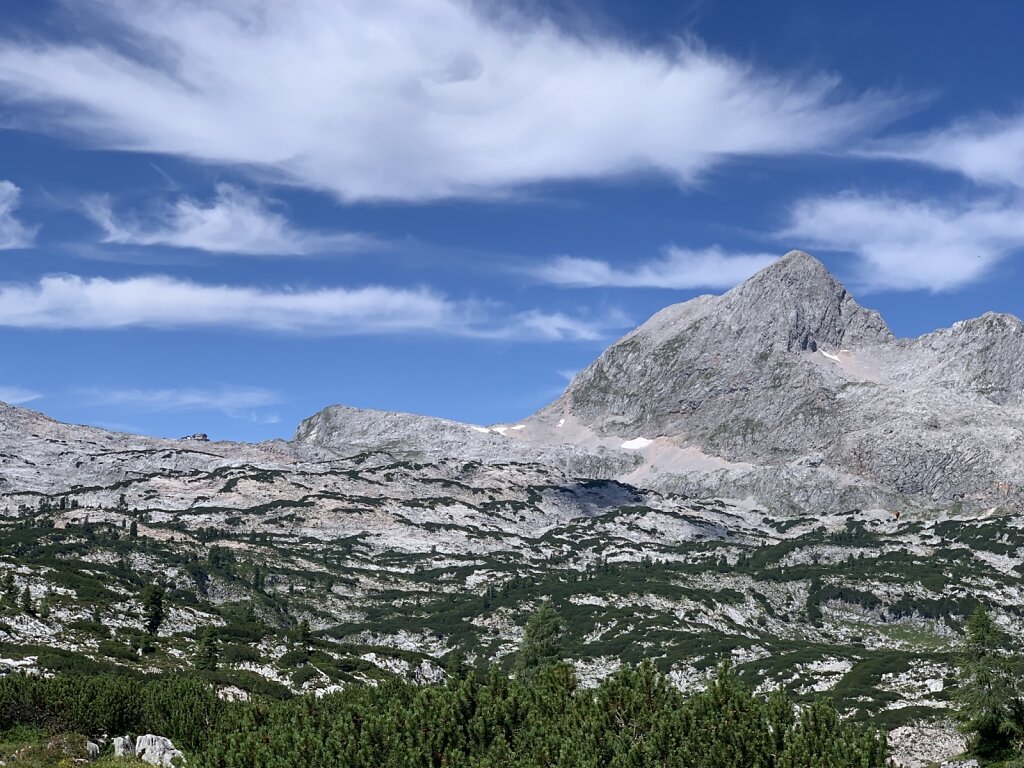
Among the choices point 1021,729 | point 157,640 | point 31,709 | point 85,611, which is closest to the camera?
point 31,709

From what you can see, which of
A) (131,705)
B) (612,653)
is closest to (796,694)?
(612,653)

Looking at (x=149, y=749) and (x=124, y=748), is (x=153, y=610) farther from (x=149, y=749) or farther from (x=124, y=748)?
(x=149, y=749)

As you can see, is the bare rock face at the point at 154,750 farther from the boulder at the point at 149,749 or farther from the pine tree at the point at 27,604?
the pine tree at the point at 27,604

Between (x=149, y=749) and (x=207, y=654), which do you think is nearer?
(x=149, y=749)

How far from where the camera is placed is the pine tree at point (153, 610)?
9594 cm

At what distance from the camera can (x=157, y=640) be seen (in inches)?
3270

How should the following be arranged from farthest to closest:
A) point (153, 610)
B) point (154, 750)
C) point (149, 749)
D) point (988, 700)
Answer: point (153, 610)
point (988, 700)
point (149, 749)
point (154, 750)

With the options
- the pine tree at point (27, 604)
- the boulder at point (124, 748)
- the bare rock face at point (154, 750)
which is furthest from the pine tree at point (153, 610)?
the bare rock face at point (154, 750)

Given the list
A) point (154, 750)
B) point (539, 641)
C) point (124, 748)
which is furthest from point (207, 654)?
point (154, 750)

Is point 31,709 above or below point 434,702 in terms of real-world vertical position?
below

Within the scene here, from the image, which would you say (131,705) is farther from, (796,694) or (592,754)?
(796,694)

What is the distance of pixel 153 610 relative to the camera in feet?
322

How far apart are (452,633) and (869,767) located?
17773 cm

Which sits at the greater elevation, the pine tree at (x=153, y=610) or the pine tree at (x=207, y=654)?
the pine tree at (x=153, y=610)
